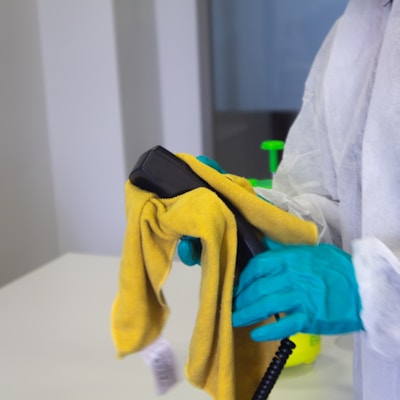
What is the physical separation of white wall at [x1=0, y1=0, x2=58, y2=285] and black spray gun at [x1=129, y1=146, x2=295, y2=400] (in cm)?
127

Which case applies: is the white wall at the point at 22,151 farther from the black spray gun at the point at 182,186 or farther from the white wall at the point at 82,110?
the black spray gun at the point at 182,186

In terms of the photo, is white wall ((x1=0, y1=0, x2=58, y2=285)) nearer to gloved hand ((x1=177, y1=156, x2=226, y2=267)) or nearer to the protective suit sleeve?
→ gloved hand ((x1=177, y1=156, x2=226, y2=267))

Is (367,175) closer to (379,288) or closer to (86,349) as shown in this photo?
(379,288)

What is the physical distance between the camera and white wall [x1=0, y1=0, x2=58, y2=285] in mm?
1655

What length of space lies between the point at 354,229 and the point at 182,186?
21 cm

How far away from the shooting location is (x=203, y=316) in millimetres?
467

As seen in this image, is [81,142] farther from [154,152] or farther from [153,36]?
[154,152]

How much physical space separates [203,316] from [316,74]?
41 cm

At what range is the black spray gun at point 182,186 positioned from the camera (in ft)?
1.61

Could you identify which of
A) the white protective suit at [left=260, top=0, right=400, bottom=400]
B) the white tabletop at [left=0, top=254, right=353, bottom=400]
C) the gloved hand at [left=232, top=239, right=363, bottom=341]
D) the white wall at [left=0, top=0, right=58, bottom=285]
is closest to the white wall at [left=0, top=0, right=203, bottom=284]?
the white wall at [left=0, top=0, right=58, bottom=285]

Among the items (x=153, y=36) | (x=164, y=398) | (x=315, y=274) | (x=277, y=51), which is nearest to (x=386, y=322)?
(x=315, y=274)

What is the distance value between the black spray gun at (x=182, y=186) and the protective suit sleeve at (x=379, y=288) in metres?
0.08

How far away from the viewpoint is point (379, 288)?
1.51 ft

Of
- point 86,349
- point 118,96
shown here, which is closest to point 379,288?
point 86,349
